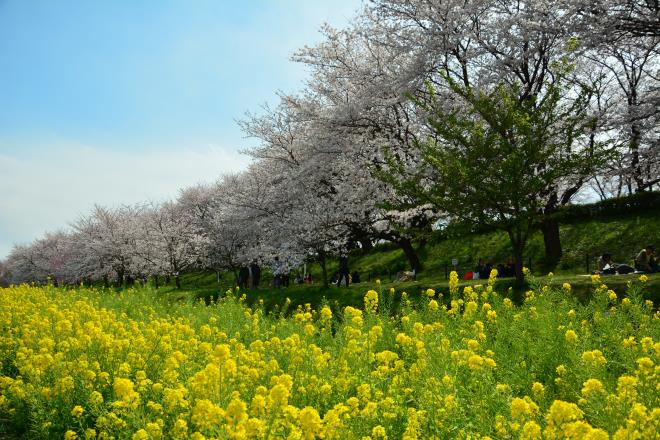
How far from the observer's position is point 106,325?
9.73 meters

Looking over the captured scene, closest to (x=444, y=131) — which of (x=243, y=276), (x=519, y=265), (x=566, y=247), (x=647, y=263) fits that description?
(x=519, y=265)

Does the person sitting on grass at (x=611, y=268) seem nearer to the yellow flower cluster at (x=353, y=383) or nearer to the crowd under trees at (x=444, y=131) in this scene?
the crowd under trees at (x=444, y=131)

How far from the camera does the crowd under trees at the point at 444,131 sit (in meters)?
15.5

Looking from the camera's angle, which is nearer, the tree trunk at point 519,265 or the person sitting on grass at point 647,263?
the tree trunk at point 519,265

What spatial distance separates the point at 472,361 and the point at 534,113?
1233 cm

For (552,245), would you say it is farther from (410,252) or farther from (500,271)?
(410,252)

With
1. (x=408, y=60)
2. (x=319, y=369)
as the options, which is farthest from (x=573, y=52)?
(x=319, y=369)

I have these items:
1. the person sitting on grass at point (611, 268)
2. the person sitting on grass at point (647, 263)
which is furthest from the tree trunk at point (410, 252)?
the person sitting on grass at point (647, 263)

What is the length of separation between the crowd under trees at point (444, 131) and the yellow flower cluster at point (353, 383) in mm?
6842

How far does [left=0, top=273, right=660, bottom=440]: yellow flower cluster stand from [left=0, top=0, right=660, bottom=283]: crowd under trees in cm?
684

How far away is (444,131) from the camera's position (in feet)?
52.8

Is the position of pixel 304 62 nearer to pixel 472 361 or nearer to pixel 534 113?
pixel 534 113

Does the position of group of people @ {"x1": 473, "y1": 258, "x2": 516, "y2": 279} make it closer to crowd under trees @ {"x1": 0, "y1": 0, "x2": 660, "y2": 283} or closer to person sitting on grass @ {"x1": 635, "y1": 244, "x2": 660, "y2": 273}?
crowd under trees @ {"x1": 0, "y1": 0, "x2": 660, "y2": 283}

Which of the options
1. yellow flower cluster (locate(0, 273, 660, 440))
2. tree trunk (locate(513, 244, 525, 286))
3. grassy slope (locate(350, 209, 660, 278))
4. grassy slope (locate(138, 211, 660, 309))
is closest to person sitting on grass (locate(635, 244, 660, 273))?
grassy slope (locate(138, 211, 660, 309))
